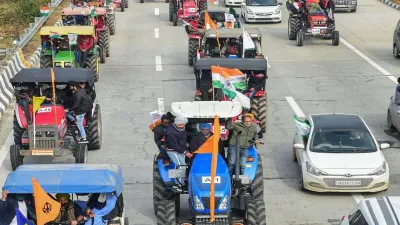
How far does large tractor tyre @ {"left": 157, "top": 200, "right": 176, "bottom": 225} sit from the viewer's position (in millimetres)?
15445

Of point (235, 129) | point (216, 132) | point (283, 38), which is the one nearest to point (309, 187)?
point (235, 129)

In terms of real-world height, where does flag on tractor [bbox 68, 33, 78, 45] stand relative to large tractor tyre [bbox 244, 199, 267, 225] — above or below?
below

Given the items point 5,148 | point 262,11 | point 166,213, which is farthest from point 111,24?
point 166,213

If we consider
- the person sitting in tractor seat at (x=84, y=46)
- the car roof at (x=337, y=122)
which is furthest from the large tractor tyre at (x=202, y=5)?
the car roof at (x=337, y=122)

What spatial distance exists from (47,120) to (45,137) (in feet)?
1.18

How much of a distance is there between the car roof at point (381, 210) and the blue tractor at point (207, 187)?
2.35 meters

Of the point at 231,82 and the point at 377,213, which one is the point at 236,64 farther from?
the point at 377,213

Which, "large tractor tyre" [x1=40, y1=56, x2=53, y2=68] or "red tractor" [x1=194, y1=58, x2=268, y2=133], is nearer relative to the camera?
"red tractor" [x1=194, y1=58, x2=268, y2=133]

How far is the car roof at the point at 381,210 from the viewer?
42.8 feet

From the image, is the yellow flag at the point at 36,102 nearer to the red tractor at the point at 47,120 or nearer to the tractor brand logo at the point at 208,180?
the red tractor at the point at 47,120

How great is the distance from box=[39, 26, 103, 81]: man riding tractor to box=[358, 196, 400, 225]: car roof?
15.8 metres

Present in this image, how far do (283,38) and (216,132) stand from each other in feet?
78.6

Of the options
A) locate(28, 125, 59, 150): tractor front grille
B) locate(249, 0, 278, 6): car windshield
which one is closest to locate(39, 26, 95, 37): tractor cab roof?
locate(28, 125, 59, 150): tractor front grille

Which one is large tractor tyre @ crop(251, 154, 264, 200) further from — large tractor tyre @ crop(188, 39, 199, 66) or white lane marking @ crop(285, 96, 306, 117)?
large tractor tyre @ crop(188, 39, 199, 66)
